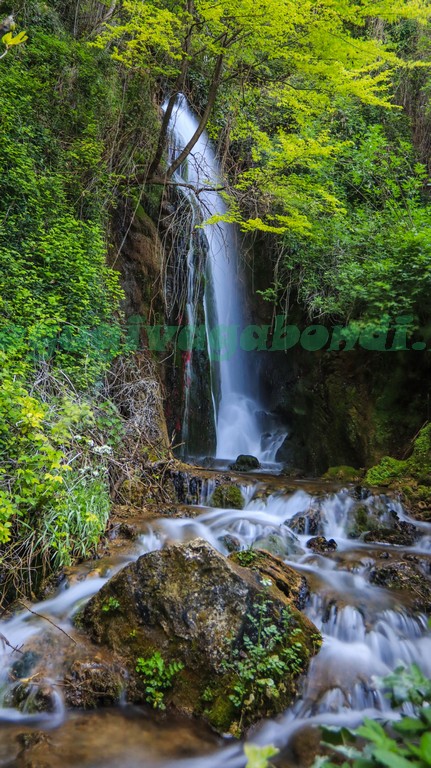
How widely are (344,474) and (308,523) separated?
2.15 m

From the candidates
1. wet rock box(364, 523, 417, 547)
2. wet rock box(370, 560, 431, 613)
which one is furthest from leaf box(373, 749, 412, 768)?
wet rock box(364, 523, 417, 547)

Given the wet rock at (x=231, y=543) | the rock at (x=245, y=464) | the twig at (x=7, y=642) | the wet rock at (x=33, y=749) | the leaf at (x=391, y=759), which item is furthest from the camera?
the rock at (x=245, y=464)

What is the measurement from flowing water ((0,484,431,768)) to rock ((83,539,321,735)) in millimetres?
127

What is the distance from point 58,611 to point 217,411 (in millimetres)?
7011

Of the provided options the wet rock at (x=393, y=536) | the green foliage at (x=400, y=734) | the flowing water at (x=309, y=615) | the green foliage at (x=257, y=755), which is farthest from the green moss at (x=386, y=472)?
the green foliage at (x=257, y=755)

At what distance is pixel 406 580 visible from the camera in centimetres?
433

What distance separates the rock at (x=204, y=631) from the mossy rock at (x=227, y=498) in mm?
2555

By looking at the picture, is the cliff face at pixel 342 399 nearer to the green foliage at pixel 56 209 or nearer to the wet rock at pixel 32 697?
the green foliage at pixel 56 209

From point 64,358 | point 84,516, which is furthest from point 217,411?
point 84,516

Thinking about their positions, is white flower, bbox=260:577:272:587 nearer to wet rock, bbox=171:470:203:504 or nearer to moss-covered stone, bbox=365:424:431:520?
wet rock, bbox=171:470:203:504

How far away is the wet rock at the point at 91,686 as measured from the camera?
3000 mm

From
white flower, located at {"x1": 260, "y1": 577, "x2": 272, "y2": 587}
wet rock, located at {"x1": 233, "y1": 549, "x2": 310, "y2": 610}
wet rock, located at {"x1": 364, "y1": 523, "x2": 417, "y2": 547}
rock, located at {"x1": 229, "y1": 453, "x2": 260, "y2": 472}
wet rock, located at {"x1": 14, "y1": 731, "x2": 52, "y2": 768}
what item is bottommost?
rock, located at {"x1": 229, "y1": 453, "x2": 260, "y2": 472}

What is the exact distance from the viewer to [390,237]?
8703mm

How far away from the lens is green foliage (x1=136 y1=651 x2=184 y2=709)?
305cm
